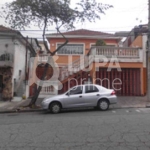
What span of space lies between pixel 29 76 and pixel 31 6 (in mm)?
9211

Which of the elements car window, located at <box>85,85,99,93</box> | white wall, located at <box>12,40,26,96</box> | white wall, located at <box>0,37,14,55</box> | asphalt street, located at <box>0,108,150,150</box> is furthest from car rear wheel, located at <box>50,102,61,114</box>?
white wall, located at <box>0,37,14,55</box>

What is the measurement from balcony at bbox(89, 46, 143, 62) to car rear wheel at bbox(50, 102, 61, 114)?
6.92 m

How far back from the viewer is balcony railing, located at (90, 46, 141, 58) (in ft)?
55.6

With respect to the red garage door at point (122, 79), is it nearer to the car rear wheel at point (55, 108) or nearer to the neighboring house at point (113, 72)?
the neighboring house at point (113, 72)

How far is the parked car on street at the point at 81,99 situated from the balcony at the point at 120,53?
5821 millimetres

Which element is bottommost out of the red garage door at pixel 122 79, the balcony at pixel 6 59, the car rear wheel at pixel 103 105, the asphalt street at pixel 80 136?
the asphalt street at pixel 80 136

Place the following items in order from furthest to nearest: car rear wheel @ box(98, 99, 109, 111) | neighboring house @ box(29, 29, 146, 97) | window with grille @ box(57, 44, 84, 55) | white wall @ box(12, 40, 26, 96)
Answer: window with grille @ box(57, 44, 84, 55)
white wall @ box(12, 40, 26, 96)
neighboring house @ box(29, 29, 146, 97)
car rear wheel @ box(98, 99, 109, 111)

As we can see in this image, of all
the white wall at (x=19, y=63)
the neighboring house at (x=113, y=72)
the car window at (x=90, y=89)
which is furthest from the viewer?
the white wall at (x=19, y=63)

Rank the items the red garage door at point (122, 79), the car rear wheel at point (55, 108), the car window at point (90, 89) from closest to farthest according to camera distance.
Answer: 1. the car rear wheel at point (55, 108)
2. the car window at point (90, 89)
3. the red garage door at point (122, 79)

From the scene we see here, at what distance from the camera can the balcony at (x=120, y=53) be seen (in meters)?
16.9

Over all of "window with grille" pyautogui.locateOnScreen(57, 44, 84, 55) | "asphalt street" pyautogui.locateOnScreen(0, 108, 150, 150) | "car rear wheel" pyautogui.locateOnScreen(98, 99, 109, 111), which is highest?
"window with grille" pyautogui.locateOnScreen(57, 44, 84, 55)

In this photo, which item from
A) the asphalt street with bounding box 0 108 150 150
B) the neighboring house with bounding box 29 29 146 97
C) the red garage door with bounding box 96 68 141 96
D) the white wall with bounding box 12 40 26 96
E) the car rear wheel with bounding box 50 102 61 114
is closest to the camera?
the asphalt street with bounding box 0 108 150 150

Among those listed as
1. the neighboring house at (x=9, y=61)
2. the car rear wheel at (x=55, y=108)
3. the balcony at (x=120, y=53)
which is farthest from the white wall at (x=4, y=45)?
the car rear wheel at (x=55, y=108)

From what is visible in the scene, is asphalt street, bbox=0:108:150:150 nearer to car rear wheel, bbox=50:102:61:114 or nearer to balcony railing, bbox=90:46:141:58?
car rear wheel, bbox=50:102:61:114
